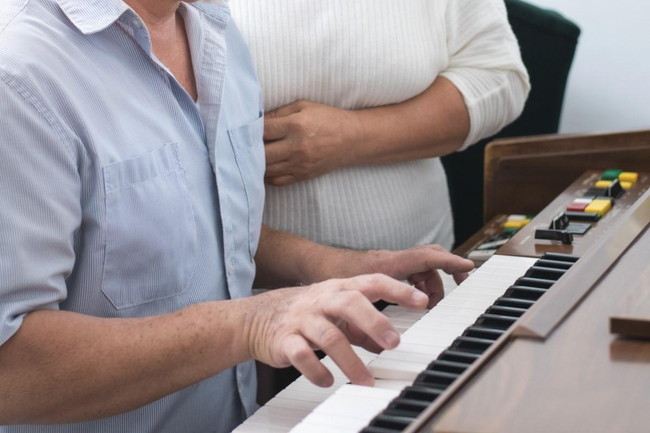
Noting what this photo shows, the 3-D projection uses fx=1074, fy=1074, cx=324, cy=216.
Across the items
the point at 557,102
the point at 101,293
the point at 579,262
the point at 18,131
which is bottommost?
the point at 557,102

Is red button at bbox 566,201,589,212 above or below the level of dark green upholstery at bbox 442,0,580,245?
above

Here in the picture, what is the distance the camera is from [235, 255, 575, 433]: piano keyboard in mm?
996

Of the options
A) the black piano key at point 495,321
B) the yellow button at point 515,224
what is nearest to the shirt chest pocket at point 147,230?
the black piano key at point 495,321

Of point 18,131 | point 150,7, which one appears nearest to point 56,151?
point 18,131

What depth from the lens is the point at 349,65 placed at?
1.78 metres

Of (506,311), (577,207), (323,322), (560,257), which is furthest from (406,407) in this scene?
(577,207)

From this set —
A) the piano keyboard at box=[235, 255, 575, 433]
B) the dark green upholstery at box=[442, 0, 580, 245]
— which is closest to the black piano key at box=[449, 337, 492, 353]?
the piano keyboard at box=[235, 255, 575, 433]

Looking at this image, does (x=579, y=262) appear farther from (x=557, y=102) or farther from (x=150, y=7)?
(x=557, y=102)

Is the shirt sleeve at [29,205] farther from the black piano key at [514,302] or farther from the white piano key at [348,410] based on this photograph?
the black piano key at [514,302]

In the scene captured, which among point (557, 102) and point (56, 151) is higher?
point (56, 151)

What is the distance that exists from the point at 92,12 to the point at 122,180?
0.67ft

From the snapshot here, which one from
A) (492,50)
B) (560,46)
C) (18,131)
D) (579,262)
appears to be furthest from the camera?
(560,46)

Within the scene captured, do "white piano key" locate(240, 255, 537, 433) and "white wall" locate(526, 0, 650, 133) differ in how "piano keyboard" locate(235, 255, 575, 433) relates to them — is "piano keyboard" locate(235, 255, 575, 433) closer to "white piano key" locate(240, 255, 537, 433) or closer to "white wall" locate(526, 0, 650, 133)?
"white piano key" locate(240, 255, 537, 433)

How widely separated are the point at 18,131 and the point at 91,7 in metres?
0.20
